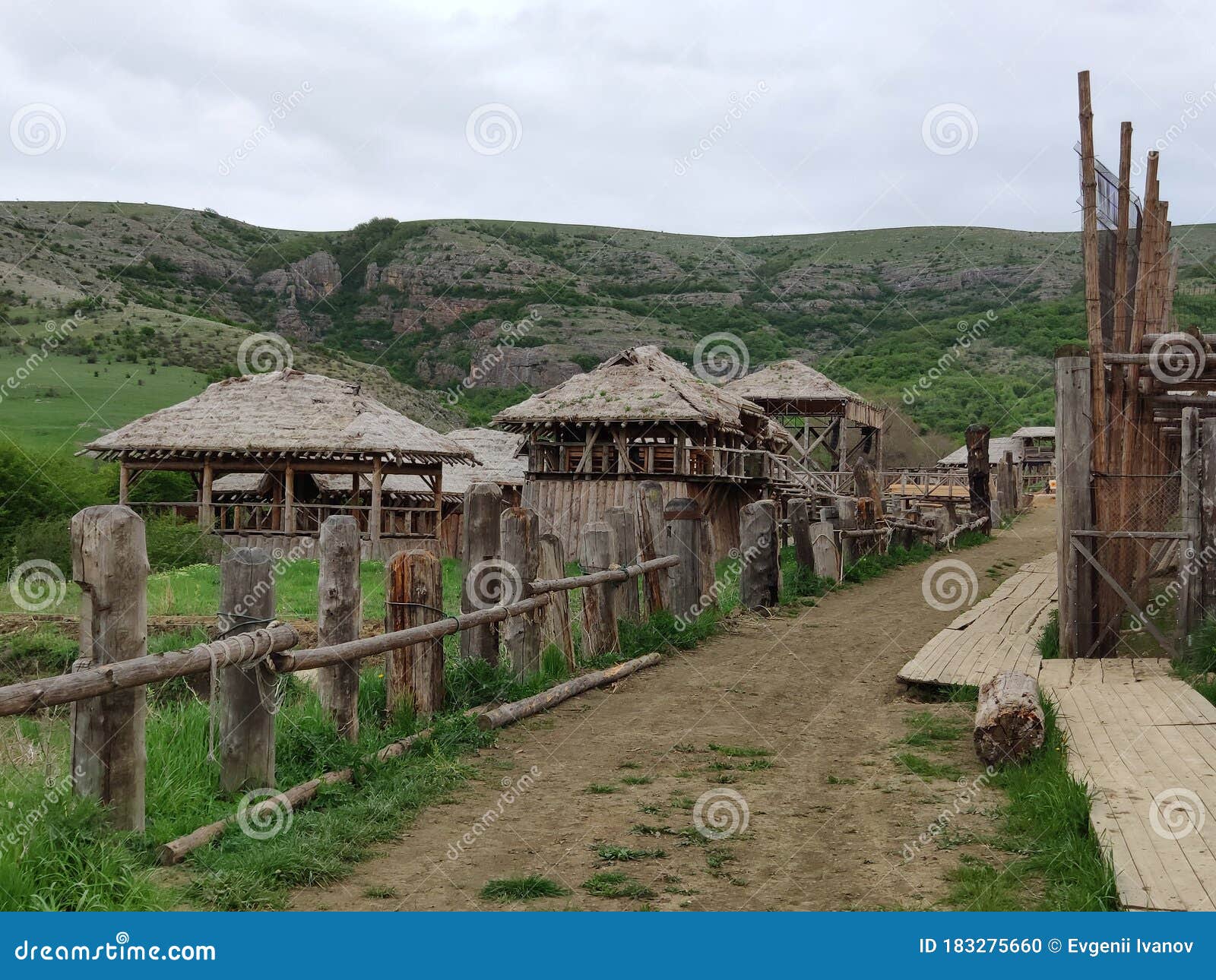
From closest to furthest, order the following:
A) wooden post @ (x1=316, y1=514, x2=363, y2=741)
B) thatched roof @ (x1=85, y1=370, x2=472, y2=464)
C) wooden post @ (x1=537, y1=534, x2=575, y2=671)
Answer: wooden post @ (x1=316, y1=514, x2=363, y2=741) < wooden post @ (x1=537, y1=534, x2=575, y2=671) < thatched roof @ (x1=85, y1=370, x2=472, y2=464)

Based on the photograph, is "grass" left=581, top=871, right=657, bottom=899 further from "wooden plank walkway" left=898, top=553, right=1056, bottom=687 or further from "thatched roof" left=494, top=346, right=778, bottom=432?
"thatched roof" left=494, top=346, right=778, bottom=432

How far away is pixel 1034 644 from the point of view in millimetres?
9547

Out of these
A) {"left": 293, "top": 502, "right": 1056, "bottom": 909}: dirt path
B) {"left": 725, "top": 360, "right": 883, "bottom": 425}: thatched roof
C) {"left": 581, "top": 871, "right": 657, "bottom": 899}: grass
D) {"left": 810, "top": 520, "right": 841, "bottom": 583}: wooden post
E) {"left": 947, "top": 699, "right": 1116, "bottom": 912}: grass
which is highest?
{"left": 725, "top": 360, "right": 883, "bottom": 425}: thatched roof

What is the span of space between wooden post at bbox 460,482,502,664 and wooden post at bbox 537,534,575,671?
69 centimetres

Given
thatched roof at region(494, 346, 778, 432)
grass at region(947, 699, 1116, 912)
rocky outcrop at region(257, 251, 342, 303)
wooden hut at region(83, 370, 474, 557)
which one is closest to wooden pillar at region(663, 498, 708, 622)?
grass at region(947, 699, 1116, 912)

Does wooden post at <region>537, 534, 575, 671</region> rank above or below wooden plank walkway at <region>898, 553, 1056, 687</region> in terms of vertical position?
above

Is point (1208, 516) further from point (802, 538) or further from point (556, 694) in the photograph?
point (802, 538)

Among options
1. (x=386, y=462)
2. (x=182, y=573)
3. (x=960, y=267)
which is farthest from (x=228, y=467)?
(x=960, y=267)

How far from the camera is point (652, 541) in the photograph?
10.8 meters

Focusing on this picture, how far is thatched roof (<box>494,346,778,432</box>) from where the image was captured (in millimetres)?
21906

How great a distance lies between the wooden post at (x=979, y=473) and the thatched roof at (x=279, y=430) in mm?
11543

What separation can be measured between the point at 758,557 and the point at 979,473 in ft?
43.2

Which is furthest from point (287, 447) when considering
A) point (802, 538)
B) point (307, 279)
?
point (307, 279)

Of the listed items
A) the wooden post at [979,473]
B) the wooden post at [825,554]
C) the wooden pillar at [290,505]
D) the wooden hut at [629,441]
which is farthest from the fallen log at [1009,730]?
the wooden pillar at [290,505]
